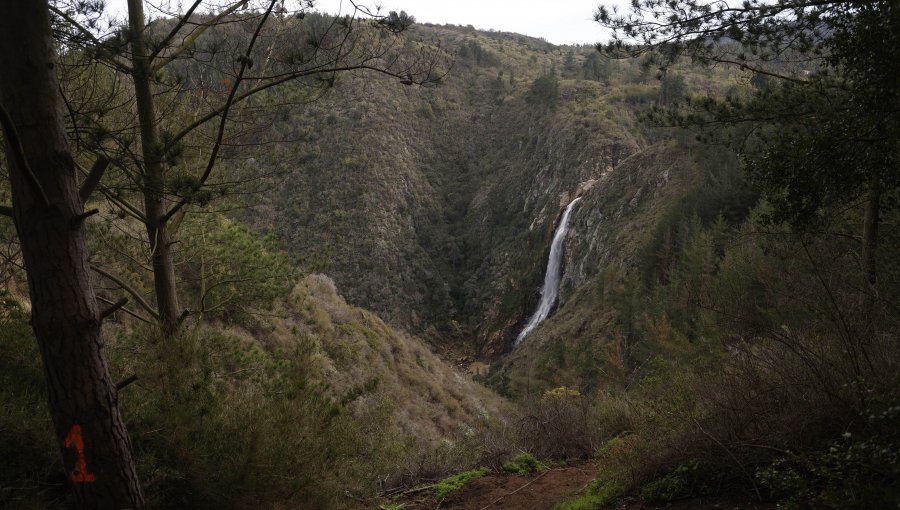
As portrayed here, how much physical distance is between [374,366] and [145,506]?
13.8 metres

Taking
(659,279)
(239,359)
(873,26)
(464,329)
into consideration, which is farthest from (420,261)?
(873,26)

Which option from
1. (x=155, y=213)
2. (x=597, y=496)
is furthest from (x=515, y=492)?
(x=155, y=213)

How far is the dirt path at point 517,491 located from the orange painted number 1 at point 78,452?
142 inches

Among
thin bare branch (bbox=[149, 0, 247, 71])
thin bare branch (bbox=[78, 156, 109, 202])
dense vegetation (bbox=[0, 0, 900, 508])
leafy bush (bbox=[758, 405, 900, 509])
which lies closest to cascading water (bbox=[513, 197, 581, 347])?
dense vegetation (bbox=[0, 0, 900, 508])

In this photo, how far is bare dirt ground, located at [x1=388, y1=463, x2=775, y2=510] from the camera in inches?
217

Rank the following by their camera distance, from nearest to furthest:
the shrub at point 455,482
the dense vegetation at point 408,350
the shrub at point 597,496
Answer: the dense vegetation at point 408,350, the shrub at point 597,496, the shrub at point 455,482

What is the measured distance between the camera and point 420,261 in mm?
42906

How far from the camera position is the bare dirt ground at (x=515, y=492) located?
5512 millimetres

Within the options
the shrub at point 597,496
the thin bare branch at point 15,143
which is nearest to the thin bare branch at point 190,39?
the thin bare branch at point 15,143

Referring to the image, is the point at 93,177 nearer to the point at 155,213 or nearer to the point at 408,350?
the point at 155,213

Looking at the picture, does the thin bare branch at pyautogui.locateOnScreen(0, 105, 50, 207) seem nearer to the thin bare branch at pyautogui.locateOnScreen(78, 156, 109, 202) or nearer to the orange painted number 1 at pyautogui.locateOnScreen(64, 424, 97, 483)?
the thin bare branch at pyautogui.locateOnScreen(78, 156, 109, 202)

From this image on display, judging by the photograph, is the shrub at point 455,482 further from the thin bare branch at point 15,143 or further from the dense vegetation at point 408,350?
the thin bare branch at point 15,143

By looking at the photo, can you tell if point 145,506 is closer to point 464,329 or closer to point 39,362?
point 39,362

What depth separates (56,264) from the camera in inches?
110
